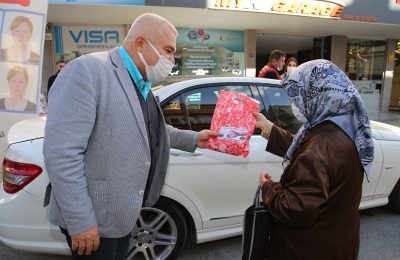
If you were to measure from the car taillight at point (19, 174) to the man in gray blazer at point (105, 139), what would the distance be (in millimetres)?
1076

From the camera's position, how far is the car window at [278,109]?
3092mm

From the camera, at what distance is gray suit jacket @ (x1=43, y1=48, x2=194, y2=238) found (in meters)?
1.28

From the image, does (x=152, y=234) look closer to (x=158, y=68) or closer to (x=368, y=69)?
(x=158, y=68)

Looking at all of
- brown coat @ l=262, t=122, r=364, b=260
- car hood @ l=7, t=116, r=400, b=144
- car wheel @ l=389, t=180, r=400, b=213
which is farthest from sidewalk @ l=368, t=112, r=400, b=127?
brown coat @ l=262, t=122, r=364, b=260

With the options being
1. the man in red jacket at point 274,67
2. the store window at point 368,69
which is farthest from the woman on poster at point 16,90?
the store window at point 368,69

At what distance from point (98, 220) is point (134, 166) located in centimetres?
27

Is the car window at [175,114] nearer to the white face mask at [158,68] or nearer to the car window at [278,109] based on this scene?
the car window at [278,109]

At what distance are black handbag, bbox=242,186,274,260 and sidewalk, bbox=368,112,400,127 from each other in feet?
33.2

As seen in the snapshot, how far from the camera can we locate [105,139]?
1.36 meters

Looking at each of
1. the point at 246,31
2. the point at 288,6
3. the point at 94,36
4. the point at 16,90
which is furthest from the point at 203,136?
the point at 246,31

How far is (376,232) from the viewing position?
3500mm

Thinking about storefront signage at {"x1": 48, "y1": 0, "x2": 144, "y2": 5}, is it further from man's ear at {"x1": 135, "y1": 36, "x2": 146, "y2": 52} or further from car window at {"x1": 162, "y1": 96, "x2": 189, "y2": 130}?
man's ear at {"x1": 135, "y1": 36, "x2": 146, "y2": 52}

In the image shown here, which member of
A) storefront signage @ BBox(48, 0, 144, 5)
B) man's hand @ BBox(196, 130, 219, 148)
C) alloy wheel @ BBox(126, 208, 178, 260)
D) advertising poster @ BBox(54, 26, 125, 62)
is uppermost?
storefront signage @ BBox(48, 0, 144, 5)

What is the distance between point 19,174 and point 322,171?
205 cm
